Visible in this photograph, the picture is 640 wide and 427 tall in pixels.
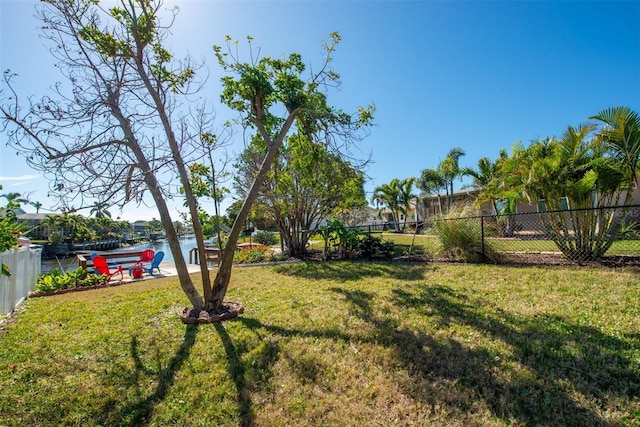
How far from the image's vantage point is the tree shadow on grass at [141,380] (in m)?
2.41

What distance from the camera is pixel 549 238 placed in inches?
308

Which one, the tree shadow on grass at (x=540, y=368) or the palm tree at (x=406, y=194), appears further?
the palm tree at (x=406, y=194)

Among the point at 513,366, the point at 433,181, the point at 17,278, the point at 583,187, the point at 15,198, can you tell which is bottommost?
the point at 513,366

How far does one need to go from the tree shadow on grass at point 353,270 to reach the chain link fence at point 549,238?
1.27 m

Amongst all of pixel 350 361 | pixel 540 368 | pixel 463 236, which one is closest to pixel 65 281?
pixel 350 361

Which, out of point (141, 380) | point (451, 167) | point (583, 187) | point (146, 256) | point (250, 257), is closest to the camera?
point (141, 380)

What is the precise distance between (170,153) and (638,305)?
693cm

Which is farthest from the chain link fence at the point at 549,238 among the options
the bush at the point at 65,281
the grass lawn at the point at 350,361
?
the bush at the point at 65,281

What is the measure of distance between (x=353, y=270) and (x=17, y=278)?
731cm

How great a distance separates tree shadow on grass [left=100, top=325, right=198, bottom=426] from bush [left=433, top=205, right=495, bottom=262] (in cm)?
669

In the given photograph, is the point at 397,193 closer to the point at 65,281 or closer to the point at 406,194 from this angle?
the point at 406,194

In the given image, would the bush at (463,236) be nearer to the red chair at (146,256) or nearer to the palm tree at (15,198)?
the palm tree at (15,198)

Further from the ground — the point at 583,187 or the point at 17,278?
the point at 583,187

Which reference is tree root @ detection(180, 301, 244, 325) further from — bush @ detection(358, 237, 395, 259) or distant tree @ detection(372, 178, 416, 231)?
distant tree @ detection(372, 178, 416, 231)
